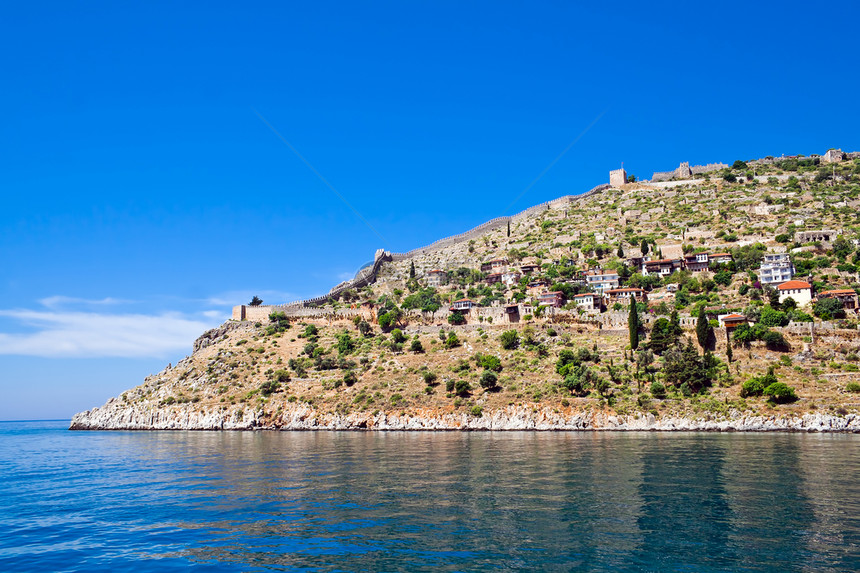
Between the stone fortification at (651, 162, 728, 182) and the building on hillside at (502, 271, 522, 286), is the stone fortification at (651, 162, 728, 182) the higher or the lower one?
the higher one

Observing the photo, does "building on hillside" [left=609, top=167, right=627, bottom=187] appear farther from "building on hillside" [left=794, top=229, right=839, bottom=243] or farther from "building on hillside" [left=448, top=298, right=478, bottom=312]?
"building on hillside" [left=448, top=298, right=478, bottom=312]

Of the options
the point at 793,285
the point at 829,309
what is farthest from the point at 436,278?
the point at 829,309

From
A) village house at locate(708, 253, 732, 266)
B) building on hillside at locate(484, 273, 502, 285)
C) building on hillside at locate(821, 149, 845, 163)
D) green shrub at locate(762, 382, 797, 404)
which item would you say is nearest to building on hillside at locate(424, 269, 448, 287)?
building on hillside at locate(484, 273, 502, 285)

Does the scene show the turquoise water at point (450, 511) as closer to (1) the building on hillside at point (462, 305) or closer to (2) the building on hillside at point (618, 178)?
(1) the building on hillside at point (462, 305)

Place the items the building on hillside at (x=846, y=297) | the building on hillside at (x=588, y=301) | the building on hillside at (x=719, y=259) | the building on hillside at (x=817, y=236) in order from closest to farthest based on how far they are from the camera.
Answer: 1. the building on hillside at (x=846, y=297)
2. the building on hillside at (x=588, y=301)
3. the building on hillside at (x=817, y=236)
4. the building on hillside at (x=719, y=259)

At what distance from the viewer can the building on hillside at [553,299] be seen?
247 feet

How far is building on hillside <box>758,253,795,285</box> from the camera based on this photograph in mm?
69812

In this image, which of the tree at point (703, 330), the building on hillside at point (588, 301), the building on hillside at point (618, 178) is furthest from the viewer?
the building on hillside at point (618, 178)

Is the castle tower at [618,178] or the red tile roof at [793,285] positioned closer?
the red tile roof at [793,285]

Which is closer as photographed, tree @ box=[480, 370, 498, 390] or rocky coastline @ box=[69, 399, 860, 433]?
rocky coastline @ box=[69, 399, 860, 433]

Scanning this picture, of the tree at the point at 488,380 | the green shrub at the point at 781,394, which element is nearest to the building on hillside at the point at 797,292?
the green shrub at the point at 781,394

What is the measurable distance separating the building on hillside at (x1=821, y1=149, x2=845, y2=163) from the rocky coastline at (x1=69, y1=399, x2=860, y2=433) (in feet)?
283

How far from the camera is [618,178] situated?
395 feet

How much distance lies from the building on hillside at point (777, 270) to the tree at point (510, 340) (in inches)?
1189
